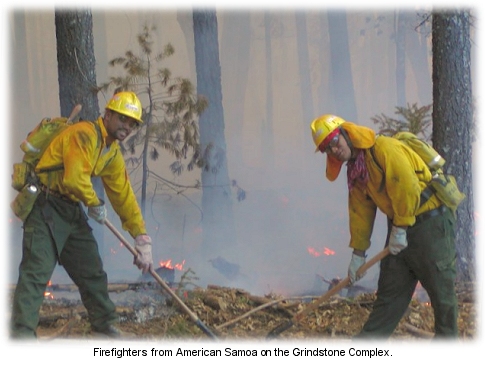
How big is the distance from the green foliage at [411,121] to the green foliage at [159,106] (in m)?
1.59

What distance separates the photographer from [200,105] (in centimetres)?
607

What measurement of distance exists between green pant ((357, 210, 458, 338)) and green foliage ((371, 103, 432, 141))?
118 cm

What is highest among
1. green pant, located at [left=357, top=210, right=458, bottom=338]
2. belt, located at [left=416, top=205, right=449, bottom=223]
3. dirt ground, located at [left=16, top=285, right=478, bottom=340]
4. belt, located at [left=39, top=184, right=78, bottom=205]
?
belt, located at [left=39, top=184, right=78, bottom=205]

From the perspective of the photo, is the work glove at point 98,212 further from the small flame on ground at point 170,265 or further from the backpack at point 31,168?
the small flame on ground at point 170,265

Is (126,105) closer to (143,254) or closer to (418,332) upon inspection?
(143,254)

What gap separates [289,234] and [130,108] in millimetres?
1845

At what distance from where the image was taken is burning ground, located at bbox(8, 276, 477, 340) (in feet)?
18.3

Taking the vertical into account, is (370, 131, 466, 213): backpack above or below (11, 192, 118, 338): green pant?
above

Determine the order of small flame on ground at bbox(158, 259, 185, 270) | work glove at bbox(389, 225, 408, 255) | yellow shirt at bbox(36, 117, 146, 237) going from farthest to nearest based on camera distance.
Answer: small flame on ground at bbox(158, 259, 185, 270)
yellow shirt at bbox(36, 117, 146, 237)
work glove at bbox(389, 225, 408, 255)

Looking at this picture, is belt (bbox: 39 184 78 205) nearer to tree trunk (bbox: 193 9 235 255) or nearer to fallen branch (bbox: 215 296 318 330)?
tree trunk (bbox: 193 9 235 255)

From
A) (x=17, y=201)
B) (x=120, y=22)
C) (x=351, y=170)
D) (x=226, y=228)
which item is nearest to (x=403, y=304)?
(x=351, y=170)

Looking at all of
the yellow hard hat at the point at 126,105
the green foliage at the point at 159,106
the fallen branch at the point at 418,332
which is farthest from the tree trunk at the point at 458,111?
the yellow hard hat at the point at 126,105

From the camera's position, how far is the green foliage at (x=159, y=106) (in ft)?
19.9

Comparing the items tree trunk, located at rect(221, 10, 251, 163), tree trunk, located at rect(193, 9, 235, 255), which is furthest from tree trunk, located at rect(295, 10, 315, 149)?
tree trunk, located at rect(193, 9, 235, 255)
